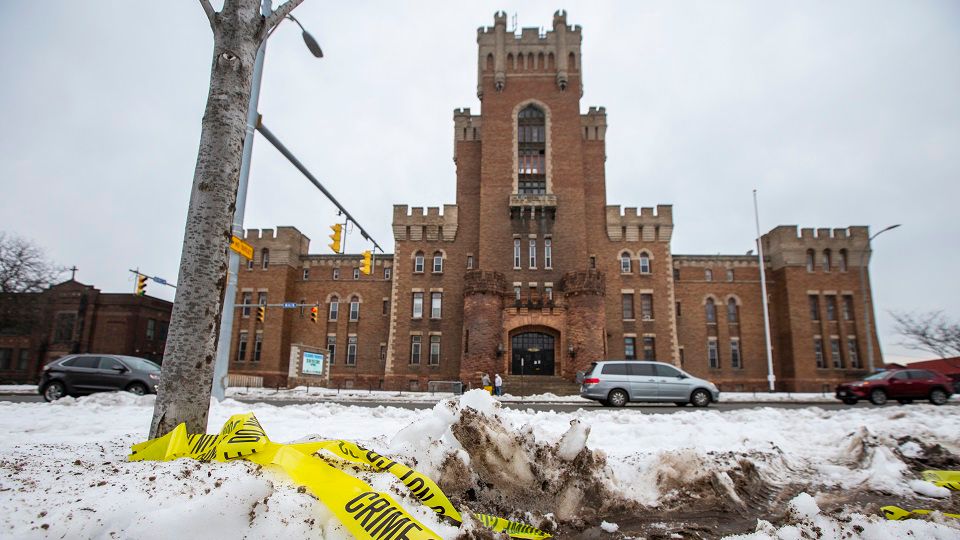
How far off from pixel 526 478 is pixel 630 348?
116 feet

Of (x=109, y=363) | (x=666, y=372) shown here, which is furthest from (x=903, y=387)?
(x=109, y=363)

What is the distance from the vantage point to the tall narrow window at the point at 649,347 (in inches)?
1444

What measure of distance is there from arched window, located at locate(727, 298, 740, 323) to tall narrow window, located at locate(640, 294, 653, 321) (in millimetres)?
6596

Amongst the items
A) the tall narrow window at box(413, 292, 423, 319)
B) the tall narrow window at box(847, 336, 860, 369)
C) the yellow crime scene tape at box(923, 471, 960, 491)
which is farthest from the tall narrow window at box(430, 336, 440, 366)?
the yellow crime scene tape at box(923, 471, 960, 491)

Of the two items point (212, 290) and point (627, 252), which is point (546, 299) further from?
point (212, 290)

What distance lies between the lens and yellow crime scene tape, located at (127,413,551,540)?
6.91 ft

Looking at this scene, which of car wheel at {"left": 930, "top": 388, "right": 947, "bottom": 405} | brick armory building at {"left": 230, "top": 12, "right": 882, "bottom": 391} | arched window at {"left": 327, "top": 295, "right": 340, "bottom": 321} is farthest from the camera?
arched window at {"left": 327, "top": 295, "right": 340, "bottom": 321}

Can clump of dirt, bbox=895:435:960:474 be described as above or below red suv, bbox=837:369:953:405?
below

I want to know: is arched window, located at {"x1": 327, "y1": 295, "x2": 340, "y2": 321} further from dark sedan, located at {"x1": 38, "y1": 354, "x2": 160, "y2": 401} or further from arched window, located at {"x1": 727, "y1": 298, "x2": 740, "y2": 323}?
arched window, located at {"x1": 727, "y1": 298, "x2": 740, "y2": 323}

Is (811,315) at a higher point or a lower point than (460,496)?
higher

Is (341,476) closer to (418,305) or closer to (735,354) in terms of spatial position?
(418,305)

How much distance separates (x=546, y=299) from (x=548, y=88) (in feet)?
55.5

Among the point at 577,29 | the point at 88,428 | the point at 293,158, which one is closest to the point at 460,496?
the point at 88,428

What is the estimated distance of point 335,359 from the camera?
39688 mm
